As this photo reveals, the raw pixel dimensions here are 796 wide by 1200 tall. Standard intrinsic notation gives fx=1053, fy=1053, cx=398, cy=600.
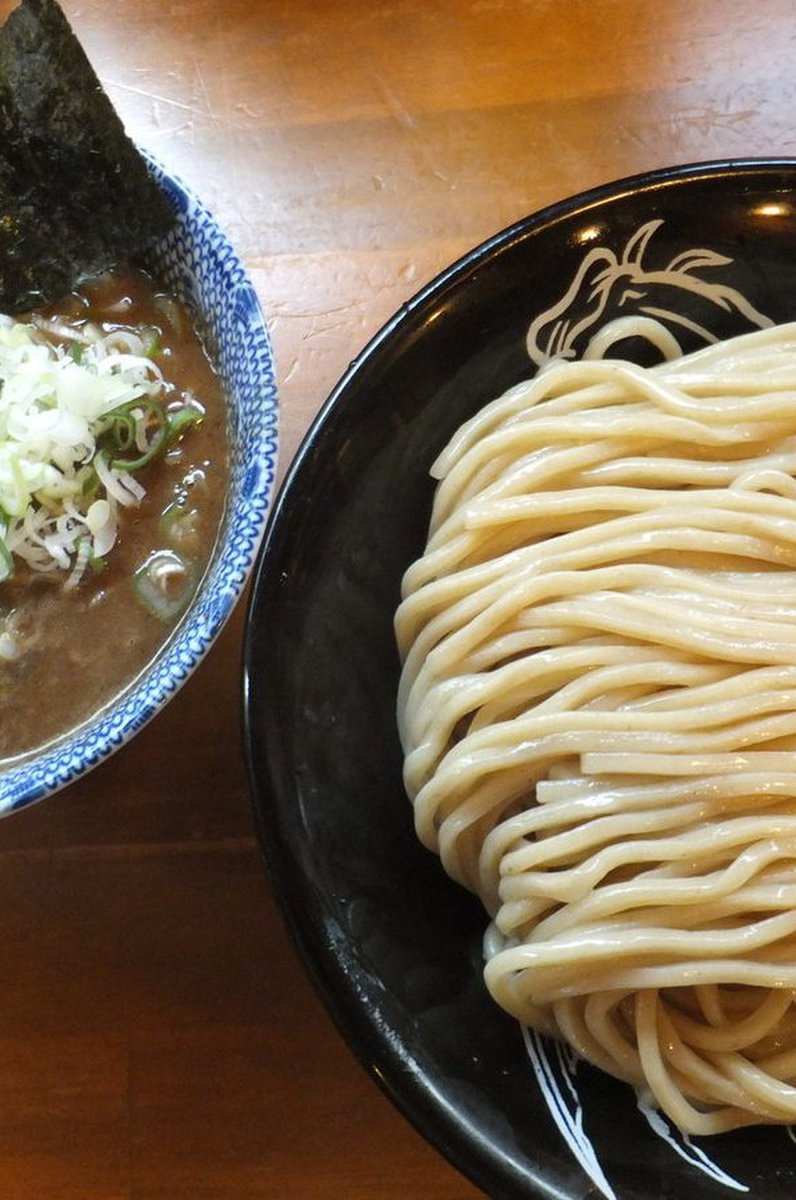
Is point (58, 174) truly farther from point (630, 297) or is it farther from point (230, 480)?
point (630, 297)

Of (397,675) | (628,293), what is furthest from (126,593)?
(628,293)

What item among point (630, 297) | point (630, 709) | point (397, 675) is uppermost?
point (630, 297)

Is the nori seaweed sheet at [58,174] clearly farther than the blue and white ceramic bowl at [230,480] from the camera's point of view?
Yes

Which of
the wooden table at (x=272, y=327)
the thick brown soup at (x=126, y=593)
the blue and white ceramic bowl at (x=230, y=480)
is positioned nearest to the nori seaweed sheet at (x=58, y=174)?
the blue and white ceramic bowl at (x=230, y=480)

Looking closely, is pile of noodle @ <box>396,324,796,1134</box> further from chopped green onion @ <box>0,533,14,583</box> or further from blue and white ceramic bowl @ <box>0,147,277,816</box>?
chopped green onion @ <box>0,533,14,583</box>

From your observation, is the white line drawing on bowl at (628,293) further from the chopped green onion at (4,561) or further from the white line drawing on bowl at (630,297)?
the chopped green onion at (4,561)

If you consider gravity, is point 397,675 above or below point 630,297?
below
